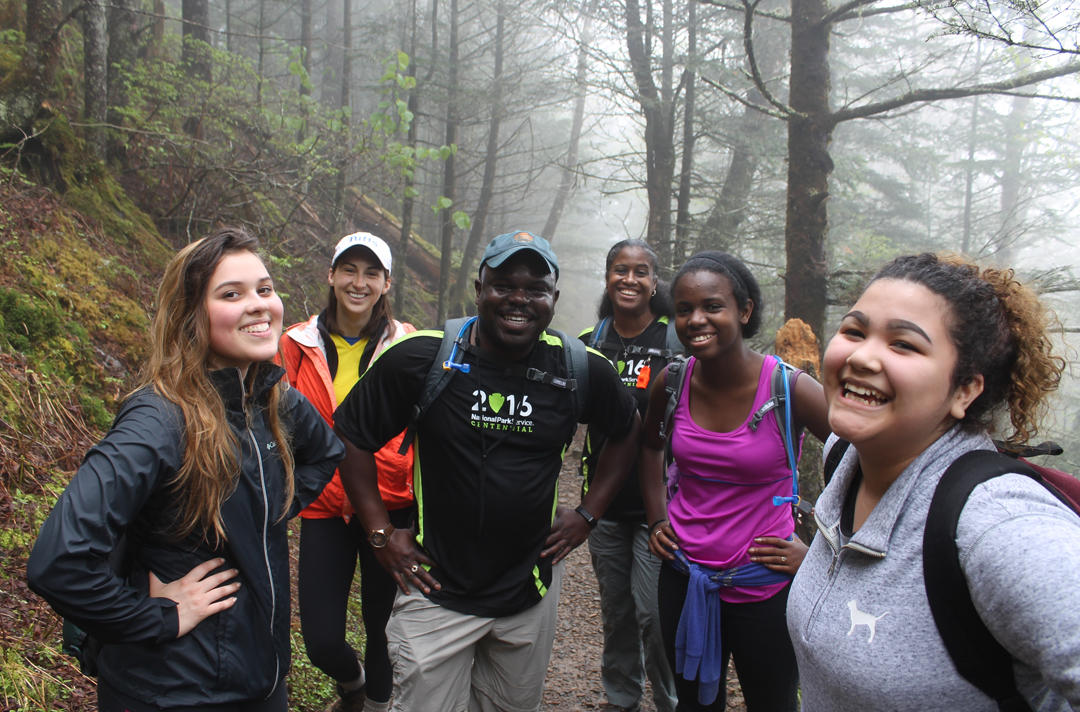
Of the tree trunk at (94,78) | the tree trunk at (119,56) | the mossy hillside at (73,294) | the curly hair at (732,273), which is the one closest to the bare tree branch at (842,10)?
the curly hair at (732,273)

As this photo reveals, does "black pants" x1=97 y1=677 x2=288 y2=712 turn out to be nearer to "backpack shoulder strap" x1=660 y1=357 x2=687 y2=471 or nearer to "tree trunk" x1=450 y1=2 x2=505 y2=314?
"backpack shoulder strap" x1=660 y1=357 x2=687 y2=471

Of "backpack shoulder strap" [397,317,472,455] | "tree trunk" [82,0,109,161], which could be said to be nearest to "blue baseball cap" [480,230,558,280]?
"backpack shoulder strap" [397,317,472,455]

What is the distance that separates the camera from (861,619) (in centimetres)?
161

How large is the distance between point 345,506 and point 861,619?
2659mm

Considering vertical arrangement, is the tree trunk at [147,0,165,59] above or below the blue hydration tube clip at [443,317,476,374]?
above

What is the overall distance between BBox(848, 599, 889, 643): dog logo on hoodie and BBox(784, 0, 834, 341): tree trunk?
17.7ft

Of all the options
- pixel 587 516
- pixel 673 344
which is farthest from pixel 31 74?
pixel 587 516

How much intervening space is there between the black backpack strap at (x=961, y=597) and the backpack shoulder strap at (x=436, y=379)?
1.96 m

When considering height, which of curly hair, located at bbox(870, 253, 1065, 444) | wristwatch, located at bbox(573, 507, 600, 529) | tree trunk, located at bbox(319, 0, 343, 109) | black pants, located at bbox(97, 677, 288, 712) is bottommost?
A: black pants, located at bbox(97, 677, 288, 712)

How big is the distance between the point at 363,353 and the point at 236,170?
16.8 feet

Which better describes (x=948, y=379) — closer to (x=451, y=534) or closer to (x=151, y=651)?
(x=451, y=534)

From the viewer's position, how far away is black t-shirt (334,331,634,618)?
283cm

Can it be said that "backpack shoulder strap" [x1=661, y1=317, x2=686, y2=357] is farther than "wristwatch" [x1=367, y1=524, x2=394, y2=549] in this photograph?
Yes

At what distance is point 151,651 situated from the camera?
1.98 metres
